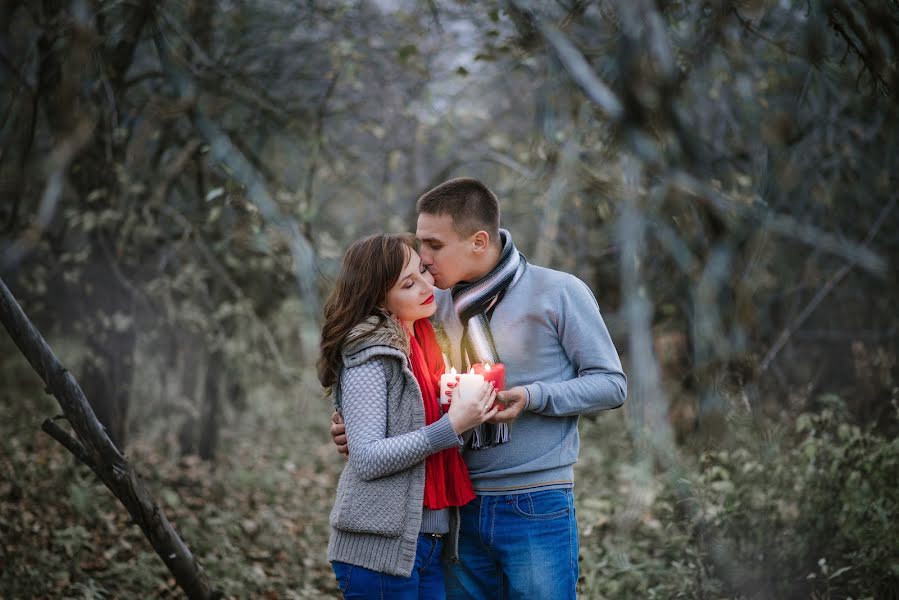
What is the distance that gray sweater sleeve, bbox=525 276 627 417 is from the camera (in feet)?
8.69

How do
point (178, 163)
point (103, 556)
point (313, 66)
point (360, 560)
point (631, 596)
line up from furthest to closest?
point (313, 66), point (178, 163), point (103, 556), point (631, 596), point (360, 560)

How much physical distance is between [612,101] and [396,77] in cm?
571

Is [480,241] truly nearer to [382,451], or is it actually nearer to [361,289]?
[361,289]

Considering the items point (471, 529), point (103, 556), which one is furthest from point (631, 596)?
point (103, 556)

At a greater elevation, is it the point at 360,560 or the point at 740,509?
the point at 740,509

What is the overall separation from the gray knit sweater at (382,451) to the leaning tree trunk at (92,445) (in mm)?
1366

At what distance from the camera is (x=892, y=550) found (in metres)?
3.92

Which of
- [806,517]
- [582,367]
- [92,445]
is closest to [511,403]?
[582,367]

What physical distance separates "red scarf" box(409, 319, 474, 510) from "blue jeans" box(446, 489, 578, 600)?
12cm

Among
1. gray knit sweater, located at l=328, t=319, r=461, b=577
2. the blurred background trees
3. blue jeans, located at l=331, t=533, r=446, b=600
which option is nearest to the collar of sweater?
gray knit sweater, located at l=328, t=319, r=461, b=577

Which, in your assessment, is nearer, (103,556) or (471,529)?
(471,529)

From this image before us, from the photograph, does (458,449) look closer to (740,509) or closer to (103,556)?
(740,509)

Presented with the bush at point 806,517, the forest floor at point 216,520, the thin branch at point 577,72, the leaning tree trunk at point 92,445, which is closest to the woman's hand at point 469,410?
the forest floor at point 216,520

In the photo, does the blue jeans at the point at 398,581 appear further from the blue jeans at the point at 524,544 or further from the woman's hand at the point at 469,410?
the woman's hand at the point at 469,410
